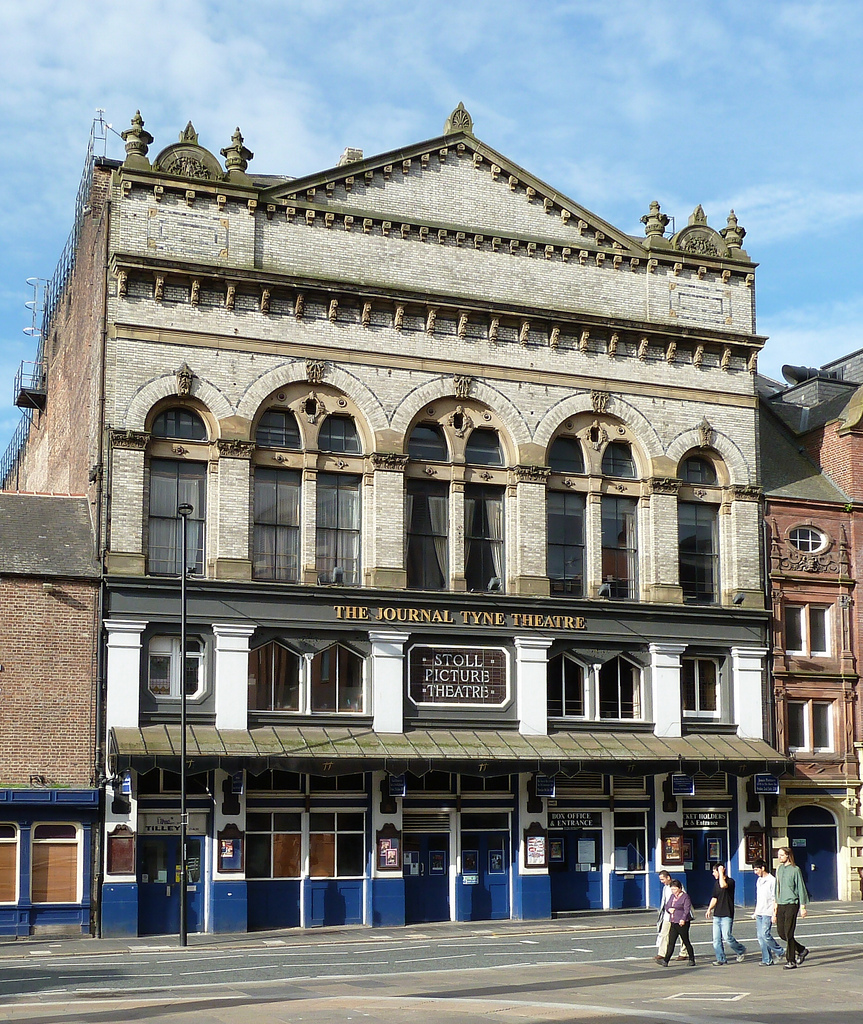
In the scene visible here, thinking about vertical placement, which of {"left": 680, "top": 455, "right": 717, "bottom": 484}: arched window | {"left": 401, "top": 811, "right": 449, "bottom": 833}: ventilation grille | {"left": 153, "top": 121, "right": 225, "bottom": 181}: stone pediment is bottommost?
{"left": 401, "top": 811, "right": 449, "bottom": 833}: ventilation grille

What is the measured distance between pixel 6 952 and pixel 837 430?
2801 cm

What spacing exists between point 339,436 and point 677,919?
1716cm

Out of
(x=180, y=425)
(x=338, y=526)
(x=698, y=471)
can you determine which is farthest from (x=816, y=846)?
(x=180, y=425)

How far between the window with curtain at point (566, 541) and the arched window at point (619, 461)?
1.24 metres

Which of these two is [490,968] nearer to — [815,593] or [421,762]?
[421,762]

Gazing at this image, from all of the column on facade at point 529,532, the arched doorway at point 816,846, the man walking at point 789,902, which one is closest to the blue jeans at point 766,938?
the man walking at point 789,902

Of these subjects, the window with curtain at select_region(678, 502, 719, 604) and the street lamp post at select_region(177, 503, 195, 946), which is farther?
the window with curtain at select_region(678, 502, 719, 604)

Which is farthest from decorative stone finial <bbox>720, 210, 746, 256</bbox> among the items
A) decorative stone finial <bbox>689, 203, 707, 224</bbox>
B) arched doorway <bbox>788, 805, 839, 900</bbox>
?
arched doorway <bbox>788, 805, 839, 900</bbox>

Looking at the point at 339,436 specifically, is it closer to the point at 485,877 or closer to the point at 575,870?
the point at 485,877

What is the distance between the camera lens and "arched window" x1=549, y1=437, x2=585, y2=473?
39.1 meters

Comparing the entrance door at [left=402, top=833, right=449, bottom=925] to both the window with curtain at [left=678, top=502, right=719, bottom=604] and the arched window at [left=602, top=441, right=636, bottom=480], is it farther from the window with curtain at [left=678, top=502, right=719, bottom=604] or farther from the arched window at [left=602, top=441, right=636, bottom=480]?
the arched window at [left=602, top=441, right=636, bottom=480]

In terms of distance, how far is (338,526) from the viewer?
3659 centimetres

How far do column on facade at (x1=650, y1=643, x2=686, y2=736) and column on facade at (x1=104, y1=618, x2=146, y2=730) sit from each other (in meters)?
14.1

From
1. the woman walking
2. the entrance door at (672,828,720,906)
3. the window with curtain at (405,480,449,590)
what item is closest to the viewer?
the woman walking
